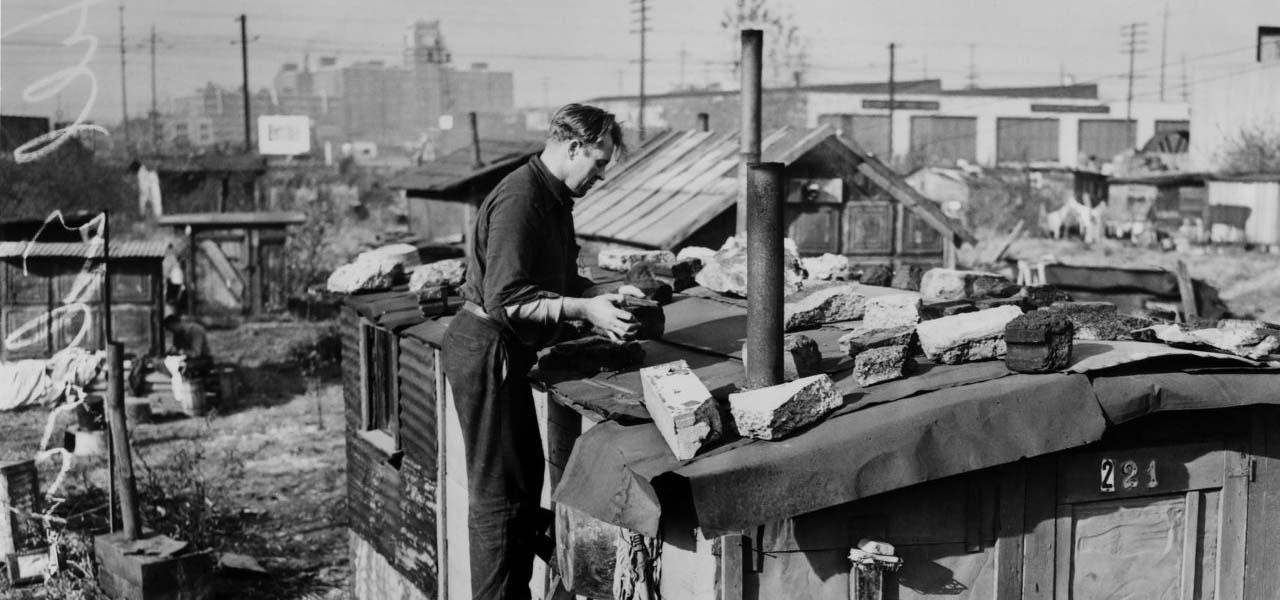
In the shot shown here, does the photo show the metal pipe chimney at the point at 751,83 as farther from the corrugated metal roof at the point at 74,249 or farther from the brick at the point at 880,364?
the corrugated metal roof at the point at 74,249

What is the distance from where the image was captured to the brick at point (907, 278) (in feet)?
28.0

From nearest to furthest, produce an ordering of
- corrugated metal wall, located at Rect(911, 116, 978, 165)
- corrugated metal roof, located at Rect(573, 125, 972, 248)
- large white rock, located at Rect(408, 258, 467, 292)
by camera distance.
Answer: large white rock, located at Rect(408, 258, 467, 292) → corrugated metal roof, located at Rect(573, 125, 972, 248) → corrugated metal wall, located at Rect(911, 116, 978, 165)

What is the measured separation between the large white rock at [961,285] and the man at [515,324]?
2.85m

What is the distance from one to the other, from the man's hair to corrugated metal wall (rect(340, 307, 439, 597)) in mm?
3394

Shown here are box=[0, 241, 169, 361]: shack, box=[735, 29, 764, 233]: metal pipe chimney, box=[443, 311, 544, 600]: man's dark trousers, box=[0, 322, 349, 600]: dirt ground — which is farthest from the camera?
box=[0, 241, 169, 361]: shack

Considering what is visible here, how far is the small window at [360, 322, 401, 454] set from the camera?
32.3 feet

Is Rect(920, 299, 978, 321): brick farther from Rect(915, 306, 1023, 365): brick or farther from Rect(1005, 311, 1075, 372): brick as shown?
Rect(1005, 311, 1075, 372): brick

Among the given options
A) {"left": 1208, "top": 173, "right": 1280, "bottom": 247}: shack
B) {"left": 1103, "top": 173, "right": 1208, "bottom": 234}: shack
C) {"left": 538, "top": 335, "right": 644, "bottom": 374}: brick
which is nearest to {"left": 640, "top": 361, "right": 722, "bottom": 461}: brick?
{"left": 538, "top": 335, "right": 644, "bottom": 374}: brick

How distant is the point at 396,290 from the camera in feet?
32.1

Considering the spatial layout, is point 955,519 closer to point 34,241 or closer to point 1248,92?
point 34,241

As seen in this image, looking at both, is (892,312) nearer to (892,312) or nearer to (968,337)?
(892,312)

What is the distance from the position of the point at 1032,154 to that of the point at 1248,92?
1736 cm

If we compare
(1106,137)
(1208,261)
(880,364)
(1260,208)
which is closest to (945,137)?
(1106,137)

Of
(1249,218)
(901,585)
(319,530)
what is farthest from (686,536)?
(1249,218)
